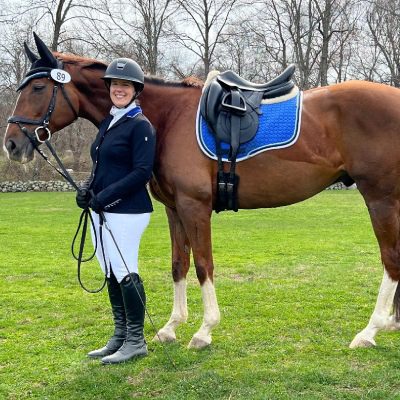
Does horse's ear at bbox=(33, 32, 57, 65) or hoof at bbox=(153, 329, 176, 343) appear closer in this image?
horse's ear at bbox=(33, 32, 57, 65)

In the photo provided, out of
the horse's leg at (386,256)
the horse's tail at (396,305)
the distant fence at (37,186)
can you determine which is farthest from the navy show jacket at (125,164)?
the distant fence at (37,186)

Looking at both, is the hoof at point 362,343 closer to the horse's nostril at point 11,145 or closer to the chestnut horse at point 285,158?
the chestnut horse at point 285,158

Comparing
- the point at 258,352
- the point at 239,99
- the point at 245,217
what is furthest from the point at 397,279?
the point at 245,217

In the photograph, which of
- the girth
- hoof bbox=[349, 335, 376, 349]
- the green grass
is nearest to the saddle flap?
the girth

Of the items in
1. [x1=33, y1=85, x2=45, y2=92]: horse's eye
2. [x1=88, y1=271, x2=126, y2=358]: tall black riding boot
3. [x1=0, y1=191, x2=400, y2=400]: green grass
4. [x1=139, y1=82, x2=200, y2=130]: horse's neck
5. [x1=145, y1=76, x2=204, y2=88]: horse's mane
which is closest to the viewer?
[x1=0, y1=191, x2=400, y2=400]: green grass

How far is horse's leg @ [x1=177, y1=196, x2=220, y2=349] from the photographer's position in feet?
12.4

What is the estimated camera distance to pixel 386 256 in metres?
3.90

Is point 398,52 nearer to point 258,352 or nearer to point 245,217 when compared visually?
point 245,217

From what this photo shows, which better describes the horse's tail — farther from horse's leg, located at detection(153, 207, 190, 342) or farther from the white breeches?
the white breeches

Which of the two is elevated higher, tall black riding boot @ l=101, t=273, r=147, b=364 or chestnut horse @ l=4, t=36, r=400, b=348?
chestnut horse @ l=4, t=36, r=400, b=348

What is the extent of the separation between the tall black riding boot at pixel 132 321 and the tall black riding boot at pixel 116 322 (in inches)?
5.1

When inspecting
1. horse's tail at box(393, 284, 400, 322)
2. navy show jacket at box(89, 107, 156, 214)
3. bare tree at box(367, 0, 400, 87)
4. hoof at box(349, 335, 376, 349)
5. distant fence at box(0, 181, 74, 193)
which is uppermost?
bare tree at box(367, 0, 400, 87)

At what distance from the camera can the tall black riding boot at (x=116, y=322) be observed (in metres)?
3.86

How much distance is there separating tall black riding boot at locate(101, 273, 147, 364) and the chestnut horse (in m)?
0.44
